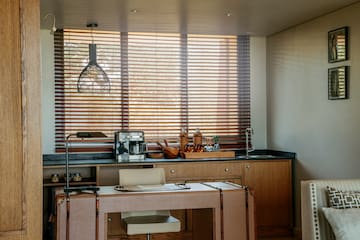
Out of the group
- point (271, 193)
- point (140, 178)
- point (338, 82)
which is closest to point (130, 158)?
point (140, 178)

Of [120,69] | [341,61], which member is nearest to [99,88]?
[120,69]

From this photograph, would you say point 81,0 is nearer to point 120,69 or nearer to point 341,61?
point 120,69

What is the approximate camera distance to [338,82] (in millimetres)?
4430

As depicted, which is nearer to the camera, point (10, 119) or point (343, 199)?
point (10, 119)

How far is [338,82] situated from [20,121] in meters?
3.45

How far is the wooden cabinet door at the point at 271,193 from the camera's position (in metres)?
5.22

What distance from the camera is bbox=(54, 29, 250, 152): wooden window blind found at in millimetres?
5348

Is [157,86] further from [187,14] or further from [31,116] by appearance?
[31,116]

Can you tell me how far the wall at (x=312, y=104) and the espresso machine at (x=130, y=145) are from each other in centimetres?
170

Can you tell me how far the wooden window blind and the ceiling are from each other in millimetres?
287

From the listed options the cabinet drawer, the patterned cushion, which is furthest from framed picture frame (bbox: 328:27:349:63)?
the patterned cushion

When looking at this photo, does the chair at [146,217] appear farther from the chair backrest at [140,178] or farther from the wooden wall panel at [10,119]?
the wooden wall panel at [10,119]

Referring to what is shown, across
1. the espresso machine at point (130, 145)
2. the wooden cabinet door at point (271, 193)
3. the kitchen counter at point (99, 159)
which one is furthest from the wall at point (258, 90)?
the espresso machine at point (130, 145)

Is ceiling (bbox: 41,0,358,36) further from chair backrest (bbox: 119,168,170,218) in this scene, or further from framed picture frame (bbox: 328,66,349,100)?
chair backrest (bbox: 119,168,170,218)
